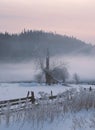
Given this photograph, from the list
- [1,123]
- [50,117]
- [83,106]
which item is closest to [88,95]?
[83,106]

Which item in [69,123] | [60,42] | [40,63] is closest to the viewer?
[69,123]

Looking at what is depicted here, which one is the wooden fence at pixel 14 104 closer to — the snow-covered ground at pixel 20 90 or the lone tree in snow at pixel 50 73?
the snow-covered ground at pixel 20 90

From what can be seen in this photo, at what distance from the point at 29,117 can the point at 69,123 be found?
1.51m

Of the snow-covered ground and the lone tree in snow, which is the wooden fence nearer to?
the snow-covered ground

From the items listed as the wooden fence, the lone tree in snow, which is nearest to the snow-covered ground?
the lone tree in snow

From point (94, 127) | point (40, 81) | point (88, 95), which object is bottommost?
point (94, 127)

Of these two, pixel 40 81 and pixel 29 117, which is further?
pixel 40 81

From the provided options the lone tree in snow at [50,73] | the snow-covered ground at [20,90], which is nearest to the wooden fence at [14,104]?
the snow-covered ground at [20,90]

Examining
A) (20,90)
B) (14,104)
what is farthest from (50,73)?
(14,104)

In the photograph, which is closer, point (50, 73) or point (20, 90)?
point (20, 90)

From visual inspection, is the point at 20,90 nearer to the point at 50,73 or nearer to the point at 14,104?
the point at 50,73

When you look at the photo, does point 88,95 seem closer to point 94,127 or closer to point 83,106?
point 83,106

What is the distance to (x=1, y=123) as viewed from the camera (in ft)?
54.9

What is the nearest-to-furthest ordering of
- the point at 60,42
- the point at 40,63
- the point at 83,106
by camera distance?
the point at 83,106 → the point at 40,63 → the point at 60,42
